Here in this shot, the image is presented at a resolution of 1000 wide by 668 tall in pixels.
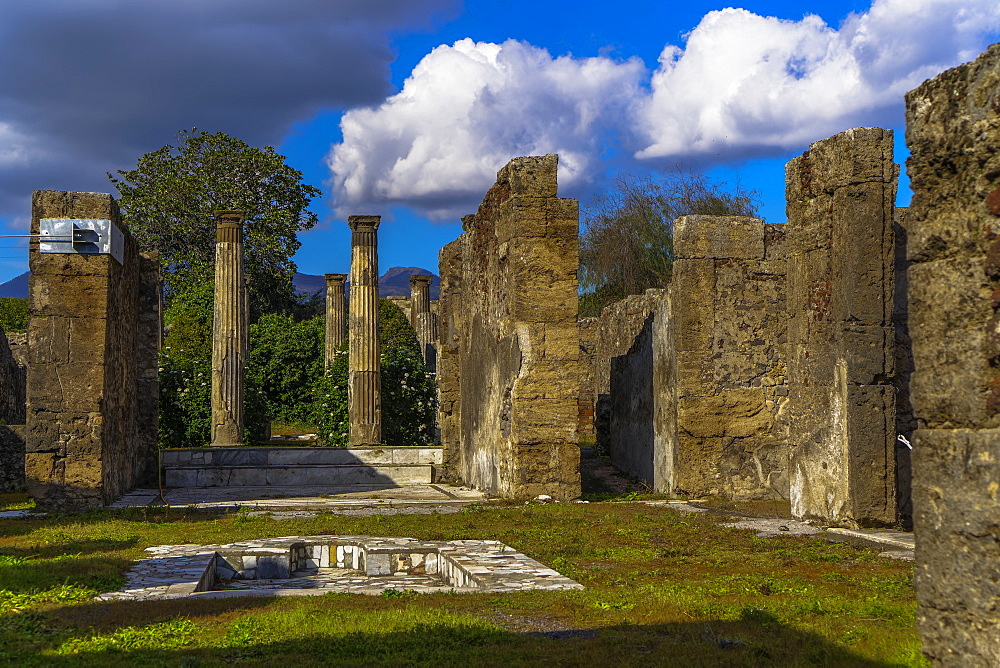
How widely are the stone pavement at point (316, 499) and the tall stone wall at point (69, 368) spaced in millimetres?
715

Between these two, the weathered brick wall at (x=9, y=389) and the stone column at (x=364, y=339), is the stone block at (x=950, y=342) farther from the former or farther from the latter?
the weathered brick wall at (x=9, y=389)

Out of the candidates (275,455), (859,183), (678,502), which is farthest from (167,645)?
(275,455)

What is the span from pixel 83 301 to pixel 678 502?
6.54 m

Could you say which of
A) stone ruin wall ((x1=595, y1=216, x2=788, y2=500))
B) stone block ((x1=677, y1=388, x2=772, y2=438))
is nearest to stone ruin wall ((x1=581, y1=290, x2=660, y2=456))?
stone ruin wall ((x1=595, y1=216, x2=788, y2=500))

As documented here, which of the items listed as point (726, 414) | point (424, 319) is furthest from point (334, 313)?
point (726, 414)

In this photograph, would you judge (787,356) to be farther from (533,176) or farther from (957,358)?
(957,358)

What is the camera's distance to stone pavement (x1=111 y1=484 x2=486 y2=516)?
1088cm

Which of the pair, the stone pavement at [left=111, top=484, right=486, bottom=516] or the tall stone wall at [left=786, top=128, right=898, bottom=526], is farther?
the stone pavement at [left=111, top=484, right=486, bottom=516]

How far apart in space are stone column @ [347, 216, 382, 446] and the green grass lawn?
836cm

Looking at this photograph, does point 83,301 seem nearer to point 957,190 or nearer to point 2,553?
point 2,553

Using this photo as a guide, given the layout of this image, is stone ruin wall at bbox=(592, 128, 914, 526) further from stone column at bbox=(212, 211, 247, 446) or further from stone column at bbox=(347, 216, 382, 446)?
stone column at bbox=(212, 211, 247, 446)

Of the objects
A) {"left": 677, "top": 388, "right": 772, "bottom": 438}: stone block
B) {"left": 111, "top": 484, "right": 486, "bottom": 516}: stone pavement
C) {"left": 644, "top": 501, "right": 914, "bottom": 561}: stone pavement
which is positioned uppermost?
{"left": 677, "top": 388, "right": 772, "bottom": 438}: stone block

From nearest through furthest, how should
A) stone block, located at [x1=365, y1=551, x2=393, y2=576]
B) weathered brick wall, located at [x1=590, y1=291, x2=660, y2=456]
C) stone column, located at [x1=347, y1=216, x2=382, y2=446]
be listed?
stone block, located at [x1=365, y1=551, x2=393, y2=576]
weathered brick wall, located at [x1=590, y1=291, x2=660, y2=456]
stone column, located at [x1=347, y1=216, x2=382, y2=446]

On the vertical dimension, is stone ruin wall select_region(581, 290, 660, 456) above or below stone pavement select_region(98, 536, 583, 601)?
above
